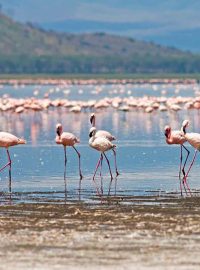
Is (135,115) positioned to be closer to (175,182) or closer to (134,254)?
(175,182)

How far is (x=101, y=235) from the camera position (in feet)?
40.7

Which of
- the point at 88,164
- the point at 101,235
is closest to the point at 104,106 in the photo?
the point at 88,164

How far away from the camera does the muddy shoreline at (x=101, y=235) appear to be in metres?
10.9

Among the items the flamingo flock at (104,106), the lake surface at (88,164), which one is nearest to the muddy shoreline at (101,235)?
the lake surface at (88,164)

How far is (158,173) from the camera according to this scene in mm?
19734

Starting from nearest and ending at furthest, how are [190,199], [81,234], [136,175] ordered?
[81,234] < [190,199] < [136,175]

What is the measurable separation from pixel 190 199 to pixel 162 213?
1.68 meters

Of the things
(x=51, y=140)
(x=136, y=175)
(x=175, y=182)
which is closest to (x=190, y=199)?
(x=175, y=182)

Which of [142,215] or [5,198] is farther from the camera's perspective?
[5,198]


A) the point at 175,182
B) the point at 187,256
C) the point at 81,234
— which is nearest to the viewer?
the point at 187,256

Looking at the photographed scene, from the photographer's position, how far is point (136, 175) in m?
19.5

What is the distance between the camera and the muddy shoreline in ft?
35.8

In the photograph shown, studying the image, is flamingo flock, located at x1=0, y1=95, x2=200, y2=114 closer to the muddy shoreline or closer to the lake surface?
the lake surface

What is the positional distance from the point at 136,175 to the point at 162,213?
536cm
